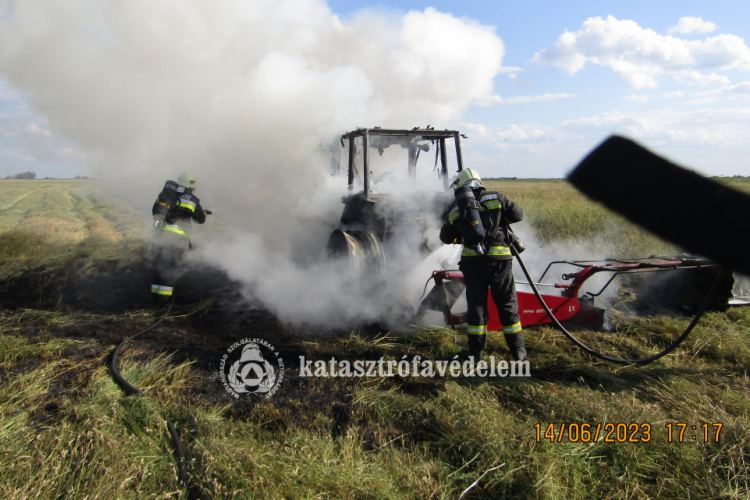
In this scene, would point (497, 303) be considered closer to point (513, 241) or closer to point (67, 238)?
point (513, 241)

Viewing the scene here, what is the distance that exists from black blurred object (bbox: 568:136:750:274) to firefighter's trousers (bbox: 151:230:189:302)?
21.0 ft

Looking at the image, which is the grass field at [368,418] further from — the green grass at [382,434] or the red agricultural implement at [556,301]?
the red agricultural implement at [556,301]

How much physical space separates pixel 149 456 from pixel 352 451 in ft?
3.83

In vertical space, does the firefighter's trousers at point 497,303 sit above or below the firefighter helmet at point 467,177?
below

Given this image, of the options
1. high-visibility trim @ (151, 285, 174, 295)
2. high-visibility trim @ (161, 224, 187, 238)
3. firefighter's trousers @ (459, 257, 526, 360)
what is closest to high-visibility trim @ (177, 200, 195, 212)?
high-visibility trim @ (161, 224, 187, 238)

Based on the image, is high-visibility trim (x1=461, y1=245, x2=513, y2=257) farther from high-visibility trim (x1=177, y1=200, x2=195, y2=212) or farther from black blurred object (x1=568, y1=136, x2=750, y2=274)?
high-visibility trim (x1=177, y1=200, x2=195, y2=212)

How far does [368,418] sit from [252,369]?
133cm

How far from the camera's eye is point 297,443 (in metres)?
2.47

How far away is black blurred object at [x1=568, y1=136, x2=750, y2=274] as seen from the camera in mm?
4328

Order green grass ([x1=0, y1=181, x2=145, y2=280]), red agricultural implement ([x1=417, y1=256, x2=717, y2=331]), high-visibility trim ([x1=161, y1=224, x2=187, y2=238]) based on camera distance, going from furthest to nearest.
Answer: green grass ([x1=0, y1=181, x2=145, y2=280]) → high-visibility trim ([x1=161, y1=224, x2=187, y2=238]) → red agricultural implement ([x1=417, y1=256, x2=717, y2=331])

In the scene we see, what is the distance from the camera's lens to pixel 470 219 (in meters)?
3.64

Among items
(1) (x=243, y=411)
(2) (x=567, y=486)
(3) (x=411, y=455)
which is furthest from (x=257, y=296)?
(2) (x=567, y=486)

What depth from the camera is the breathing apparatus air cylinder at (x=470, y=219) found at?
362 centimetres

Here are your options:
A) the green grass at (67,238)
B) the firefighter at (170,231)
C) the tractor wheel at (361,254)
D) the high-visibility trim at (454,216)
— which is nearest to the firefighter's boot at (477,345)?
the high-visibility trim at (454,216)
